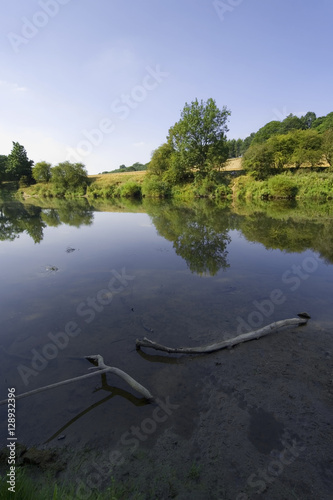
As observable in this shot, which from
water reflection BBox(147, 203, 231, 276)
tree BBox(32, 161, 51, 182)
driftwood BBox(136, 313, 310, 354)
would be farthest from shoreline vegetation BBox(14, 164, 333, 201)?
driftwood BBox(136, 313, 310, 354)

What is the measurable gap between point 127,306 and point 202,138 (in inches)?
1995

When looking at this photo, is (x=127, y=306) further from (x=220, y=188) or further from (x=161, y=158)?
(x=161, y=158)

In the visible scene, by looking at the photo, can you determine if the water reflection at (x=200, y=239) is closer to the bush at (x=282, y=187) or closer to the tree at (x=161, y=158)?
the bush at (x=282, y=187)

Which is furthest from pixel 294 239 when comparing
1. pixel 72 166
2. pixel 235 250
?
pixel 72 166

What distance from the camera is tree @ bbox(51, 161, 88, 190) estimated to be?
72875mm

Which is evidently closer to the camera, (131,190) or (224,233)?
(224,233)

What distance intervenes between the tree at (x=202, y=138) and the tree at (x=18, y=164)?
6261cm

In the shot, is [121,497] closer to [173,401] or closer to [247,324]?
[173,401]

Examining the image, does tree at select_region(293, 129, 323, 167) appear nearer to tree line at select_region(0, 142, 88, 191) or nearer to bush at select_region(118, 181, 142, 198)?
bush at select_region(118, 181, 142, 198)

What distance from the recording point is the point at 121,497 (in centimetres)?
277

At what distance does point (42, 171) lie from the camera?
79.1 metres

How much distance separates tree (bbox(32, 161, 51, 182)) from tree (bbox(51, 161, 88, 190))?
799cm

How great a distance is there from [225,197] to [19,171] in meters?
76.3

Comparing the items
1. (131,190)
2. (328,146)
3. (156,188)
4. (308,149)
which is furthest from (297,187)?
(131,190)
